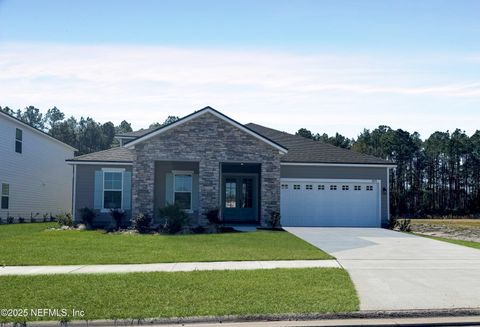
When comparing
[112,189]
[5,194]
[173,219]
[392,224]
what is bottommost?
[392,224]

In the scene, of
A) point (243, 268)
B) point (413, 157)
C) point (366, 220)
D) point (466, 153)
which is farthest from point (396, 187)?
point (243, 268)

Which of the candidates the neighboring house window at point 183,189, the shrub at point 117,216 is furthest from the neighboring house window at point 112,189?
A: the neighboring house window at point 183,189

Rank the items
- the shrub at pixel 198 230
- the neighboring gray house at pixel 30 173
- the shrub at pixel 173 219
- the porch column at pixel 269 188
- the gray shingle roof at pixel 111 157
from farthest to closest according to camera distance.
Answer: the neighboring gray house at pixel 30 173
the gray shingle roof at pixel 111 157
the porch column at pixel 269 188
the shrub at pixel 198 230
the shrub at pixel 173 219

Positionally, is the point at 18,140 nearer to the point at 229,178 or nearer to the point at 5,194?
the point at 5,194

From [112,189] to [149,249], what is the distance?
1087cm

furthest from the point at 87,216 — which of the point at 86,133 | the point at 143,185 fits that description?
the point at 86,133

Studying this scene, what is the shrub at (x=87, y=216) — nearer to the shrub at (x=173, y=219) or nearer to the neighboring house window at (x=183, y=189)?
the neighboring house window at (x=183, y=189)

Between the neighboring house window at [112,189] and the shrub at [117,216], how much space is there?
821 mm

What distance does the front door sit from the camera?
2733 centimetres

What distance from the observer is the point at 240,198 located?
27547 mm

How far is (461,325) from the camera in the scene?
7.66 m

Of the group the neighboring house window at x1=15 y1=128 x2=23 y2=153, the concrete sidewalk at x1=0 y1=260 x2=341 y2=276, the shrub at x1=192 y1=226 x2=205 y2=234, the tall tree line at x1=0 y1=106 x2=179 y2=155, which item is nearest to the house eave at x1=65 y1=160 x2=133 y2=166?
the shrub at x1=192 y1=226 x2=205 y2=234

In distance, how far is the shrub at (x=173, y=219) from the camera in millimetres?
21016

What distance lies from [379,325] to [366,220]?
1894cm
